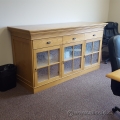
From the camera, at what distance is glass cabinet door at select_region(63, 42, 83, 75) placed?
282 cm

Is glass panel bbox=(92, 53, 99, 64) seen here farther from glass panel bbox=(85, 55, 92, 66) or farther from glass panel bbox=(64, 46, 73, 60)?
glass panel bbox=(64, 46, 73, 60)

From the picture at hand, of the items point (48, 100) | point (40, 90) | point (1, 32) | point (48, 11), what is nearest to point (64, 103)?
point (48, 100)

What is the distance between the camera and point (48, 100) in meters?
2.30

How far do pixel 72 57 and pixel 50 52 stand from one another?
526 millimetres

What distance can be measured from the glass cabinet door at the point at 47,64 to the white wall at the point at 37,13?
0.61 m

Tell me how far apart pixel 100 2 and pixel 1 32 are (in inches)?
107

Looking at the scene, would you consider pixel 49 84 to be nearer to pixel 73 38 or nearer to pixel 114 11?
pixel 73 38

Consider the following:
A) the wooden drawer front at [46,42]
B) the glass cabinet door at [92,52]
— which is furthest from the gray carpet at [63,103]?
the wooden drawer front at [46,42]

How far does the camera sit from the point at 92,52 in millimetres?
3242

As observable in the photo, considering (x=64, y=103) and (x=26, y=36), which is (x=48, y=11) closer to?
(x=26, y=36)

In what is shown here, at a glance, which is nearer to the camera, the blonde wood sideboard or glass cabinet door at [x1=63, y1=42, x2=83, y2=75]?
the blonde wood sideboard

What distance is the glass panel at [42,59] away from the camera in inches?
96.3

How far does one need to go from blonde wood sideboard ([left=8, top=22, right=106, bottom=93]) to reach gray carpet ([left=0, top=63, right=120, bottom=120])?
18 cm

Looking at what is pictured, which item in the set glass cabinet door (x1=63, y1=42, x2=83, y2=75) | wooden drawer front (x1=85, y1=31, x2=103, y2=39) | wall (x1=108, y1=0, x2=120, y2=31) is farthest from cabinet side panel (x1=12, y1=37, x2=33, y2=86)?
wall (x1=108, y1=0, x2=120, y2=31)
